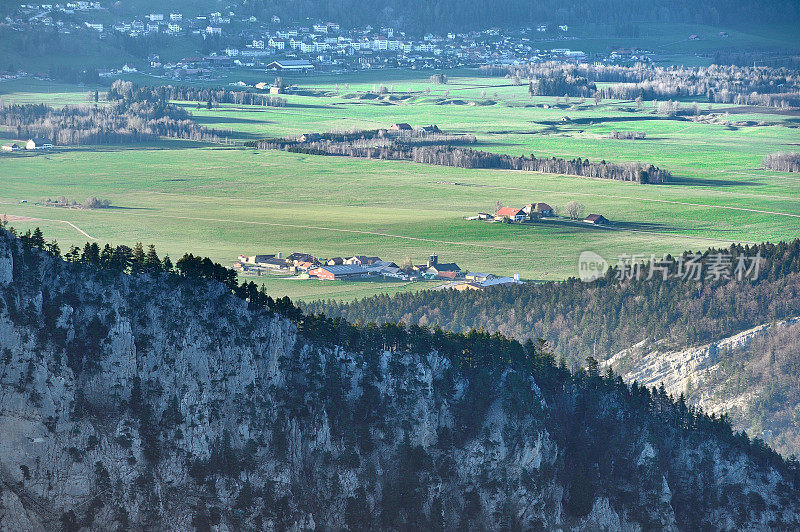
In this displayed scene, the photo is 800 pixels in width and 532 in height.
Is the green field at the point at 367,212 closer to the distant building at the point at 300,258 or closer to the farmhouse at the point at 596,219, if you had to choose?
the farmhouse at the point at 596,219

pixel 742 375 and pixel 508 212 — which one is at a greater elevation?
pixel 508 212

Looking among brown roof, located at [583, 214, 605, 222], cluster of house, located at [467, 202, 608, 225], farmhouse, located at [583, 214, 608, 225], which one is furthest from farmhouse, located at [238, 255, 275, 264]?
brown roof, located at [583, 214, 605, 222]

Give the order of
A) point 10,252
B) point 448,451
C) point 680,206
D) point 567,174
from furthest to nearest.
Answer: point 567,174 < point 680,206 < point 448,451 < point 10,252

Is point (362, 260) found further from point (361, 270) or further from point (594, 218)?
point (594, 218)

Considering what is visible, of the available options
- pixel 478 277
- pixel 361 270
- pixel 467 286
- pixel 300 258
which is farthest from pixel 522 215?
pixel 467 286

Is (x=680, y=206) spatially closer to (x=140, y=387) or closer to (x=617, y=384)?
(x=617, y=384)

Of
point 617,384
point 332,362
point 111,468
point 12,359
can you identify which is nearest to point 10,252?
point 12,359

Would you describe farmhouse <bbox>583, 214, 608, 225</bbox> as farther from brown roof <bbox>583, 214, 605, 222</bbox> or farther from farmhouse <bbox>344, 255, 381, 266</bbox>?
farmhouse <bbox>344, 255, 381, 266</bbox>
